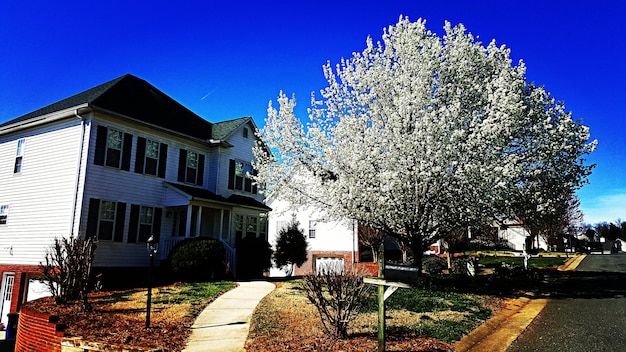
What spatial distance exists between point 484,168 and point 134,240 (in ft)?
43.3

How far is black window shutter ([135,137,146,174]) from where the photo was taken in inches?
701

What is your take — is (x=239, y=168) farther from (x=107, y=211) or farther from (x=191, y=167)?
(x=107, y=211)

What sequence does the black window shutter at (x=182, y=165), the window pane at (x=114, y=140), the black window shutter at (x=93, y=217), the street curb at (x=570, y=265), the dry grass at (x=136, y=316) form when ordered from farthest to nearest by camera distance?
the street curb at (x=570, y=265), the black window shutter at (x=182, y=165), the window pane at (x=114, y=140), the black window shutter at (x=93, y=217), the dry grass at (x=136, y=316)

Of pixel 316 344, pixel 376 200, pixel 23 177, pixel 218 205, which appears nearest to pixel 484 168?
pixel 376 200

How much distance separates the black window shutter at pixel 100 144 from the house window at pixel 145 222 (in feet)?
8.45

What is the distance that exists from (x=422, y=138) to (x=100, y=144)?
462 inches

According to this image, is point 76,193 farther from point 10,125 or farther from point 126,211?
point 10,125

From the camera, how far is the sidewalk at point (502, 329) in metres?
7.32

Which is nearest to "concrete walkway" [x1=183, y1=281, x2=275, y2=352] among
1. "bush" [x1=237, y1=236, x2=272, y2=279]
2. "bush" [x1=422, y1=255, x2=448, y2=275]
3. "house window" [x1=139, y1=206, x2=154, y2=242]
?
"bush" [x1=237, y1=236, x2=272, y2=279]

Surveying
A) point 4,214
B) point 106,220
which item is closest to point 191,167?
point 106,220

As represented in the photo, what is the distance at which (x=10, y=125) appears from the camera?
61.5 ft

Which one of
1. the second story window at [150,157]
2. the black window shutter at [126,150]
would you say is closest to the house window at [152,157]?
the second story window at [150,157]

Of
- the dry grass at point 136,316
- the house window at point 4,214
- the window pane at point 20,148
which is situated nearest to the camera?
the dry grass at point 136,316

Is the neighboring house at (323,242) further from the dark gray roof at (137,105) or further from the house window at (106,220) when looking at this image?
the house window at (106,220)
